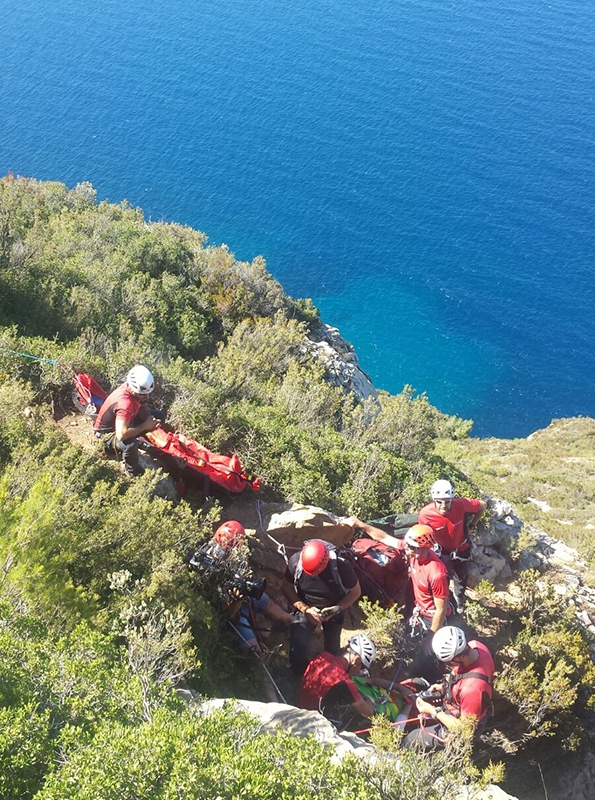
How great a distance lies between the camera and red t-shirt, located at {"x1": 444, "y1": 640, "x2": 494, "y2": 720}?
671cm

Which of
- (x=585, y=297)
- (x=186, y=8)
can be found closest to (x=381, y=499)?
(x=585, y=297)

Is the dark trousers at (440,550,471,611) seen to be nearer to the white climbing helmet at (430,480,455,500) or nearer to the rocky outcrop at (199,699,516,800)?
the white climbing helmet at (430,480,455,500)

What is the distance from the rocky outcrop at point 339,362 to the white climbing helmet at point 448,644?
1278 centimetres

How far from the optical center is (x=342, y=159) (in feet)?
188

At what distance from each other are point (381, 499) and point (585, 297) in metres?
42.0

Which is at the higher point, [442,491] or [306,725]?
[442,491]

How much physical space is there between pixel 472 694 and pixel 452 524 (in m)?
2.35

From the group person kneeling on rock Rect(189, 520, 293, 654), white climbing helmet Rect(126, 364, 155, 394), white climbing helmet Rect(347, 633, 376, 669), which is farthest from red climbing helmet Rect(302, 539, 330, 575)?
white climbing helmet Rect(126, 364, 155, 394)

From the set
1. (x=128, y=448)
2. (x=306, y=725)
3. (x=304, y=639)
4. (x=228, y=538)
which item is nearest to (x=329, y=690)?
(x=304, y=639)

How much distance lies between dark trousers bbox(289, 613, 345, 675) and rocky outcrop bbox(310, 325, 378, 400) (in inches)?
479

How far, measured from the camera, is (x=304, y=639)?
23.9 ft

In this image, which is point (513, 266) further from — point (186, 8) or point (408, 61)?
point (186, 8)

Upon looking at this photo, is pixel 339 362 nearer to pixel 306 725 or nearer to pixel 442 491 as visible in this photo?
pixel 442 491

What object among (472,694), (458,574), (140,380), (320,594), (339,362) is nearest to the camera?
(472,694)
